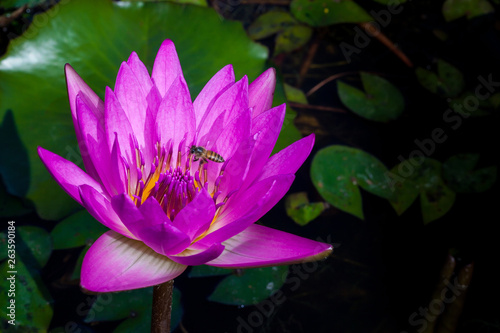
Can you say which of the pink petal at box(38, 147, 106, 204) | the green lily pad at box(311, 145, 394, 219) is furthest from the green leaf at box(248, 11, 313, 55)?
the pink petal at box(38, 147, 106, 204)

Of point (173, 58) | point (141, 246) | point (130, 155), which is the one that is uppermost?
point (173, 58)

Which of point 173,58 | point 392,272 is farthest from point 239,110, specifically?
point 392,272

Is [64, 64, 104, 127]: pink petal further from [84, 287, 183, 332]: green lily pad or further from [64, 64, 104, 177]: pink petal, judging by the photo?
[84, 287, 183, 332]: green lily pad

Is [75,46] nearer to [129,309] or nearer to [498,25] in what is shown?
[129,309]

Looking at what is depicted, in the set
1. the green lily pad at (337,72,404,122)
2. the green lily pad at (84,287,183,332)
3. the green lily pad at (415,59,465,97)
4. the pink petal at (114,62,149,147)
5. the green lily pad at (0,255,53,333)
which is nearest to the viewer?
the pink petal at (114,62,149,147)

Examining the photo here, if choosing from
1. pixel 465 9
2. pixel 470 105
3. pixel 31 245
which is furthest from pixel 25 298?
pixel 465 9

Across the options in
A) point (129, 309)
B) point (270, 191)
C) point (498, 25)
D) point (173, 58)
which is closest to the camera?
point (270, 191)

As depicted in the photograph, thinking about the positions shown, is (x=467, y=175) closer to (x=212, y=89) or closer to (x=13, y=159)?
(x=212, y=89)
